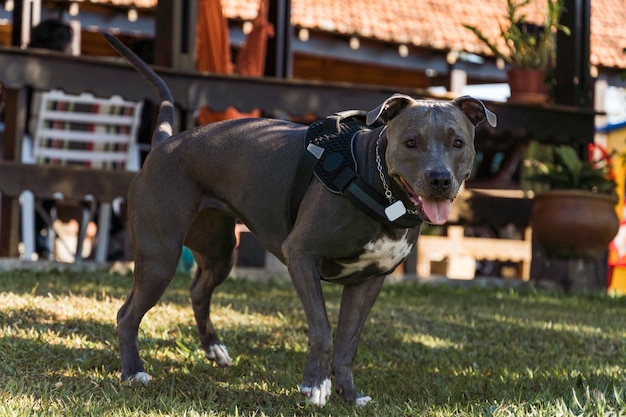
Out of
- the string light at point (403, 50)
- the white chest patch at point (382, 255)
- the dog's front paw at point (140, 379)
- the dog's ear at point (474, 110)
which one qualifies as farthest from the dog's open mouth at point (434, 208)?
the string light at point (403, 50)

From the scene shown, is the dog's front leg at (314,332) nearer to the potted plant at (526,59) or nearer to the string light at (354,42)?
the potted plant at (526,59)

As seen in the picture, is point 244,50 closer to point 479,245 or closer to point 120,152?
point 120,152

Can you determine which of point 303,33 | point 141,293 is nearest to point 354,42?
point 303,33

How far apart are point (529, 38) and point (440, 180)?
6.17 metres

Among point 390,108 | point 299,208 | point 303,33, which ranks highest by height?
point 390,108

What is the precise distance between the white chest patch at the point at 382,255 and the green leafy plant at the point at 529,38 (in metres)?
5.48

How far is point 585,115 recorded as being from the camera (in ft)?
30.1

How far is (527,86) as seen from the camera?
925 cm

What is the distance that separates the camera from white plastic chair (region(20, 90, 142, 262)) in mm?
8477

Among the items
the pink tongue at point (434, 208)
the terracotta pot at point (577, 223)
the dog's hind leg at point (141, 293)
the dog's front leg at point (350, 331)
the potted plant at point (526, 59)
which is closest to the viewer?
the pink tongue at point (434, 208)

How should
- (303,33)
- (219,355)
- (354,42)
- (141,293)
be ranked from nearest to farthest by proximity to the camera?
1. (141,293)
2. (219,355)
3. (303,33)
4. (354,42)

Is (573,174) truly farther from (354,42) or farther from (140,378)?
(354,42)

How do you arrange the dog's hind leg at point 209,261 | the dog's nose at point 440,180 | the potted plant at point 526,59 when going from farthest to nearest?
the potted plant at point 526,59
the dog's hind leg at point 209,261
the dog's nose at point 440,180

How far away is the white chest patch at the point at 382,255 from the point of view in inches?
152
